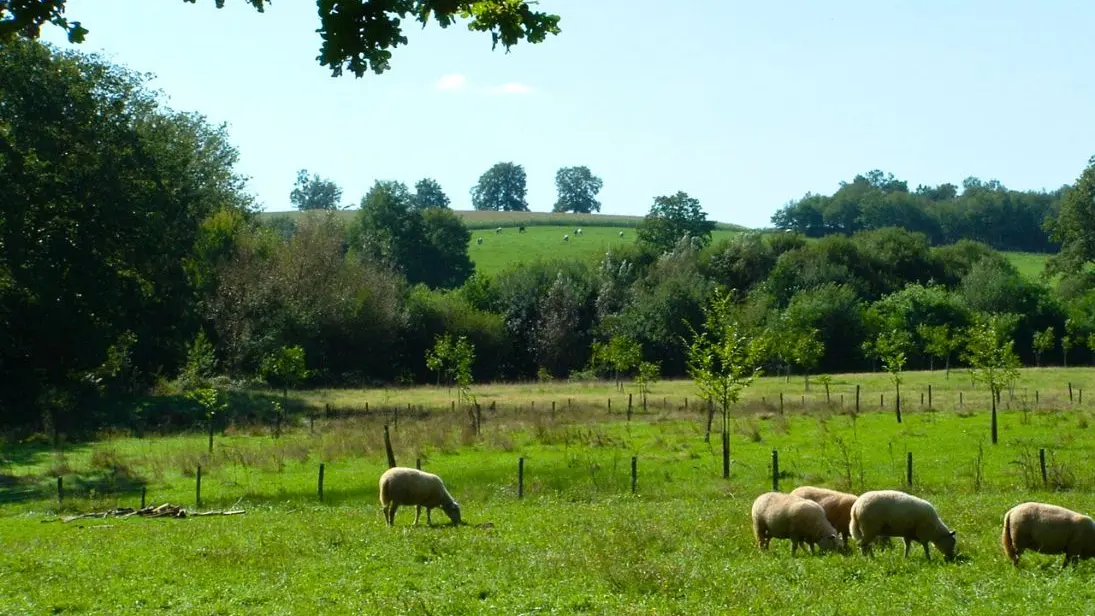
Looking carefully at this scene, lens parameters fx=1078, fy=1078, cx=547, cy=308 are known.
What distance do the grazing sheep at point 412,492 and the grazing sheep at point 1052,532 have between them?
38.2 feet

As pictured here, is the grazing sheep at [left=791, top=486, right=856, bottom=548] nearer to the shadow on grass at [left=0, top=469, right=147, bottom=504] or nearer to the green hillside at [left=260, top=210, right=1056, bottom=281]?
the shadow on grass at [left=0, top=469, right=147, bottom=504]

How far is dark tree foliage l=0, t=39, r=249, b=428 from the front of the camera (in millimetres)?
43031

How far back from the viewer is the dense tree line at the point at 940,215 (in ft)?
536

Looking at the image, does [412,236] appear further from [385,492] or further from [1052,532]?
[1052,532]

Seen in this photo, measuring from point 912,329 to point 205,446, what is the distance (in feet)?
230

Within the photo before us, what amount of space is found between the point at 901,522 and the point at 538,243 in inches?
4945

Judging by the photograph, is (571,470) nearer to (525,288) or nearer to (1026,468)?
(1026,468)

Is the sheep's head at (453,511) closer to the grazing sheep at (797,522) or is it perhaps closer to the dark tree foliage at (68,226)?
the grazing sheep at (797,522)

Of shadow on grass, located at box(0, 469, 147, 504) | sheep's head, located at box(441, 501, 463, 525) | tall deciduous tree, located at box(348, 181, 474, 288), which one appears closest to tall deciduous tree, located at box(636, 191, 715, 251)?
tall deciduous tree, located at box(348, 181, 474, 288)

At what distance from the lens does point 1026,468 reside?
30703 mm

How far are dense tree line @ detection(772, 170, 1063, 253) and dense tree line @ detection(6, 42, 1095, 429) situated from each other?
5461 centimetres

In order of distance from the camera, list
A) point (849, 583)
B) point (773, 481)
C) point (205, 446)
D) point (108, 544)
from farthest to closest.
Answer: point (205, 446) < point (773, 481) < point (108, 544) < point (849, 583)

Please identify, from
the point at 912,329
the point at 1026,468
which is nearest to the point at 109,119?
the point at 1026,468

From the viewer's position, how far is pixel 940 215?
169 metres
